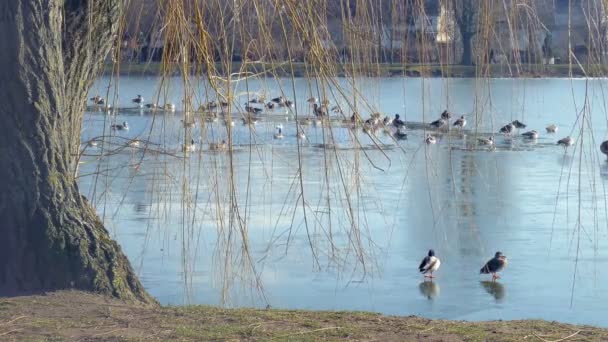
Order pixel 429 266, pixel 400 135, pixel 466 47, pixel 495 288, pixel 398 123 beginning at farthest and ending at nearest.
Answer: pixel 398 123 → pixel 400 135 → pixel 429 266 → pixel 495 288 → pixel 466 47

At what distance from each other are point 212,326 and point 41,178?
1.00 m

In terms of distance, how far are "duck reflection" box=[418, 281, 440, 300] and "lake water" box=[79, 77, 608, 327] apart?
2 centimetres

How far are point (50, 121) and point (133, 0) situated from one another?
0.74 metres

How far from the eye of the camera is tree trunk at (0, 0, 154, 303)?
13.6 ft

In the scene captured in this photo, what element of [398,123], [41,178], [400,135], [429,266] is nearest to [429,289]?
[429,266]

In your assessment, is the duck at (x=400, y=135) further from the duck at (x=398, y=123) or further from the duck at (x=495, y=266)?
the duck at (x=495, y=266)

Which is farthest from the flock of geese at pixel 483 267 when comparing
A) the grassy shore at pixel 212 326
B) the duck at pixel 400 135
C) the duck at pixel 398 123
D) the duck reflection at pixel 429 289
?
the duck at pixel 398 123

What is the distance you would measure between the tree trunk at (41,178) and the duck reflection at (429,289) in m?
2.80

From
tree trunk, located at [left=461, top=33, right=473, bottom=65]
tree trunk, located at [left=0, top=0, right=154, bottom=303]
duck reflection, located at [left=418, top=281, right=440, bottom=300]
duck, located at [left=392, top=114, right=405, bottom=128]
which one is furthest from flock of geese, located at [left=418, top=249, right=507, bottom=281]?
duck, located at [left=392, top=114, right=405, bottom=128]

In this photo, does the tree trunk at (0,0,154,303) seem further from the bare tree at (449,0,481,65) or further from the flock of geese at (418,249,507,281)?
the flock of geese at (418,249,507,281)

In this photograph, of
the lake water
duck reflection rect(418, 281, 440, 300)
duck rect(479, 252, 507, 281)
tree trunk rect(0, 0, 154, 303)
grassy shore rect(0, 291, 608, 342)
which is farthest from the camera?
duck rect(479, 252, 507, 281)

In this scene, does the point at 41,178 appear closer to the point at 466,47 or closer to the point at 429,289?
the point at 466,47

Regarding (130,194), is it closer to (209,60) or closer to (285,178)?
(285,178)

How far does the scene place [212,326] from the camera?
395cm
